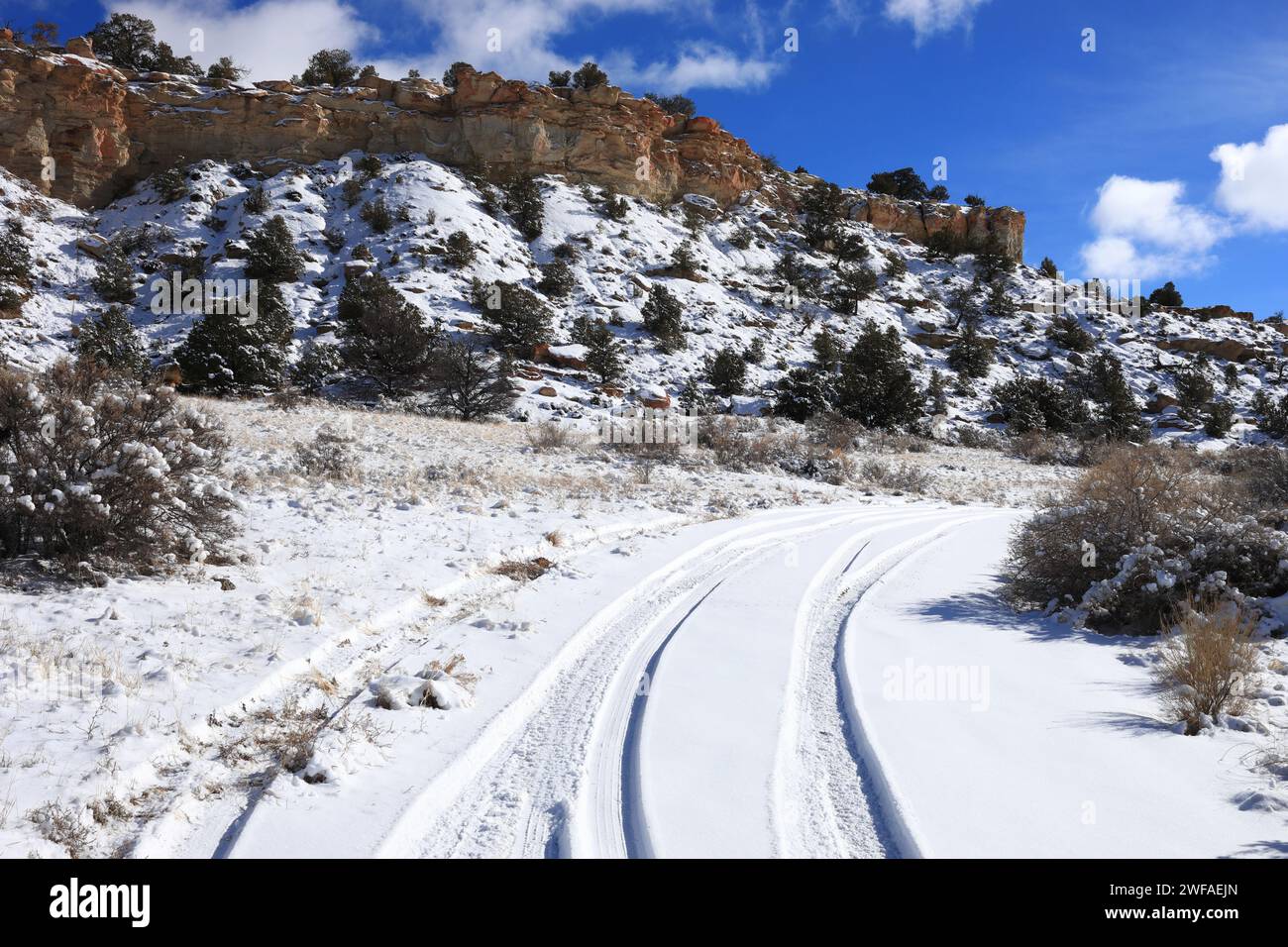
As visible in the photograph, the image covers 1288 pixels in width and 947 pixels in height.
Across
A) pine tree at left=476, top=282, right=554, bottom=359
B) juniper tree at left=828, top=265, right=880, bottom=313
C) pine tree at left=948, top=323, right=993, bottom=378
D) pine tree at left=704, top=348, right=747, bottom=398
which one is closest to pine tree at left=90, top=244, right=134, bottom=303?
pine tree at left=476, top=282, right=554, bottom=359

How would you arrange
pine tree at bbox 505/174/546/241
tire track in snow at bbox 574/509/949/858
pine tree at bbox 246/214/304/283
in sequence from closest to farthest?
1. tire track in snow at bbox 574/509/949/858
2. pine tree at bbox 246/214/304/283
3. pine tree at bbox 505/174/546/241

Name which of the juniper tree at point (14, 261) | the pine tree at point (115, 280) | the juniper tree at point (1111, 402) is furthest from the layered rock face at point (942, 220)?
the juniper tree at point (14, 261)

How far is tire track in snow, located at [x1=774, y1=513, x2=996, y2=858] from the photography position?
9.51 ft

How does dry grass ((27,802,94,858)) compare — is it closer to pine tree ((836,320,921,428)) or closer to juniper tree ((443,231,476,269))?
pine tree ((836,320,921,428))

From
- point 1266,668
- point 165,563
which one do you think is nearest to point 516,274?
point 165,563

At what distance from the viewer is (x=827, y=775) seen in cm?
349

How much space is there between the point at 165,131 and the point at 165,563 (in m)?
49.9

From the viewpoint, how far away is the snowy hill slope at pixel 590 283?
31.6 meters

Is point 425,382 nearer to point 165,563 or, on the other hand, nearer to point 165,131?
point 165,563

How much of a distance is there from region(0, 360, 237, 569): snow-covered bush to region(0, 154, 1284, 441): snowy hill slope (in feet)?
63.6

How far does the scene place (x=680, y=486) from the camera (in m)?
14.3

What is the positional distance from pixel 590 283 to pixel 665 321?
6.56m

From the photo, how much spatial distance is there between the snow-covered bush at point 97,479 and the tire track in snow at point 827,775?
534 cm
